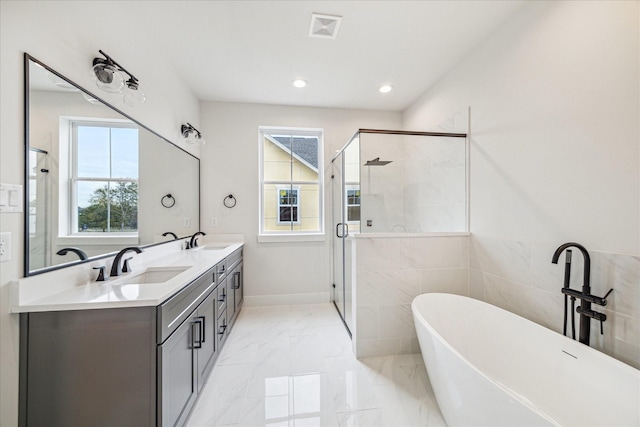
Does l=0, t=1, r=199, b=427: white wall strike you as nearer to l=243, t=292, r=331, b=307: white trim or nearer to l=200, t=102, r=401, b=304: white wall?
l=200, t=102, r=401, b=304: white wall

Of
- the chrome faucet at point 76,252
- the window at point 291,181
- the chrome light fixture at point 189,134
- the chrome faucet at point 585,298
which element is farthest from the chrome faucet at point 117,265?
the chrome faucet at point 585,298

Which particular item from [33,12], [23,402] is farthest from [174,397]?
[33,12]

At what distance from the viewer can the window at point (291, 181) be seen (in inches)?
137

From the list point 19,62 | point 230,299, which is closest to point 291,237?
point 230,299

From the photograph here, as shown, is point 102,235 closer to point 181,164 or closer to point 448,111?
point 181,164

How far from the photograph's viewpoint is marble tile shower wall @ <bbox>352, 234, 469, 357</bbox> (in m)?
2.14

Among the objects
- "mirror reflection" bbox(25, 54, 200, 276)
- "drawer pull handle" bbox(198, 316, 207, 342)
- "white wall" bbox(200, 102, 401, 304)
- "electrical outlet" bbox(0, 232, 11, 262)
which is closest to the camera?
"electrical outlet" bbox(0, 232, 11, 262)

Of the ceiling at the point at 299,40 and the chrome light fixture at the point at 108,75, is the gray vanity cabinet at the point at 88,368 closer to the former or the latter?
the chrome light fixture at the point at 108,75

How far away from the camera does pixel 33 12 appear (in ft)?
3.80

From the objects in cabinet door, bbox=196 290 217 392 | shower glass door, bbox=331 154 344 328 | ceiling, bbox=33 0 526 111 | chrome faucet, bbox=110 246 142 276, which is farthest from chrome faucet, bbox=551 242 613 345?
chrome faucet, bbox=110 246 142 276

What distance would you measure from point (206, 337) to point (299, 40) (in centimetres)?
247

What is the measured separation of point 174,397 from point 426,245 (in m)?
2.05

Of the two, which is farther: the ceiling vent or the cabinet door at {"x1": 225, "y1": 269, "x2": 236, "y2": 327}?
the cabinet door at {"x1": 225, "y1": 269, "x2": 236, "y2": 327}

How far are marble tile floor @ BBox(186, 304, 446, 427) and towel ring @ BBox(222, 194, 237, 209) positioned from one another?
153 centimetres
